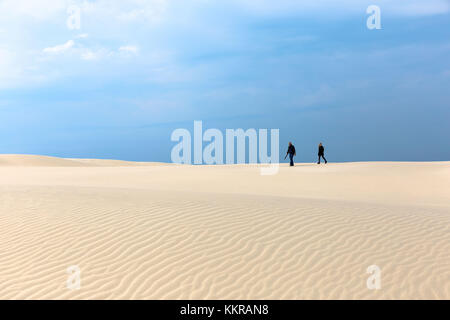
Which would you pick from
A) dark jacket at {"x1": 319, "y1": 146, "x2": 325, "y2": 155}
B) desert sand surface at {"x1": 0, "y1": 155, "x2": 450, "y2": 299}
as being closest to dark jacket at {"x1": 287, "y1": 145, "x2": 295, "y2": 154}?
dark jacket at {"x1": 319, "y1": 146, "x2": 325, "y2": 155}

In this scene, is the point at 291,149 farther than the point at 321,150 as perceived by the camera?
No

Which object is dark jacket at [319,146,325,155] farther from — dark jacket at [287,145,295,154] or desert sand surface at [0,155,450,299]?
desert sand surface at [0,155,450,299]

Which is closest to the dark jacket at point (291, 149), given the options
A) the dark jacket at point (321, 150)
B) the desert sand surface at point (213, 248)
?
the dark jacket at point (321, 150)

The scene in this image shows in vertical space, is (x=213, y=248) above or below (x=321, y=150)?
below

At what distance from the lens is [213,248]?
23.6 ft

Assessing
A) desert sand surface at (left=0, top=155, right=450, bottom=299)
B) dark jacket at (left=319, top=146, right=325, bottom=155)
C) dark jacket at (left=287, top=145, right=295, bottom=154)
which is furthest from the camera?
dark jacket at (left=319, top=146, right=325, bottom=155)

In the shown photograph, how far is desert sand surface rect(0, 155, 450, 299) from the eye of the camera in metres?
6.07

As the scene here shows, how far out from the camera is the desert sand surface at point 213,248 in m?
6.07

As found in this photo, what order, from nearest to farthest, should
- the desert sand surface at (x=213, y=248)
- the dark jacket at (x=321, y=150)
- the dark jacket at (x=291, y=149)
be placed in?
the desert sand surface at (x=213, y=248), the dark jacket at (x=291, y=149), the dark jacket at (x=321, y=150)

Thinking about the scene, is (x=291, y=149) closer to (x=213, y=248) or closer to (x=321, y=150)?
(x=321, y=150)

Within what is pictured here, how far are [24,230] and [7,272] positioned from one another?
1.81 m

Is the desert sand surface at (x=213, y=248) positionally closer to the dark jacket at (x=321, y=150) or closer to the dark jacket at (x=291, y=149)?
the dark jacket at (x=291, y=149)

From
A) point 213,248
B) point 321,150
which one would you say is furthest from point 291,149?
point 213,248

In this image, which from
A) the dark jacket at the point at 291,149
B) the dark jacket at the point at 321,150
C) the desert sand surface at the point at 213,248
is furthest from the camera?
the dark jacket at the point at 321,150
